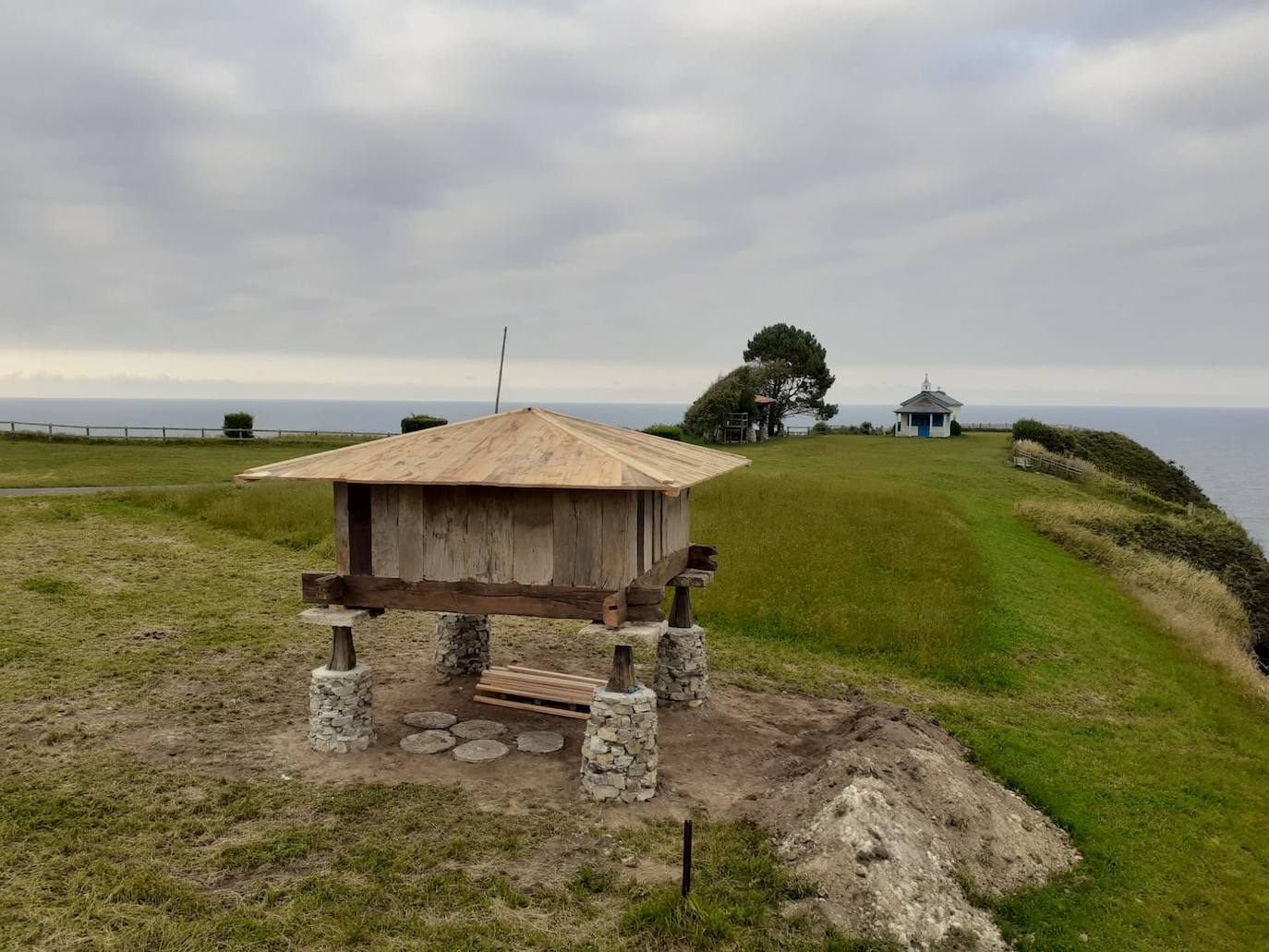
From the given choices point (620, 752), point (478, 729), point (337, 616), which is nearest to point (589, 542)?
point (620, 752)

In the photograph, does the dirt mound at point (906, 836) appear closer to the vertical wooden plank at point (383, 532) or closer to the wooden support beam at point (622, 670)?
the wooden support beam at point (622, 670)

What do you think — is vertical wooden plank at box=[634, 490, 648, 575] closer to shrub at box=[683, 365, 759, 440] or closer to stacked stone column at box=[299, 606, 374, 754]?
stacked stone column at box=[299, 606, 374, 754]

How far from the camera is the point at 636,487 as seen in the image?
9961 mm

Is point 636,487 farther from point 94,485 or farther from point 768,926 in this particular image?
point 94,485

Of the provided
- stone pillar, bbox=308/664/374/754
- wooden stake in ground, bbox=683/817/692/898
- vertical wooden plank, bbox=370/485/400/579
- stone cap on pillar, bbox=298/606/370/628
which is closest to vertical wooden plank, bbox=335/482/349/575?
vertical wooden plank, bbox=370/485/400/579

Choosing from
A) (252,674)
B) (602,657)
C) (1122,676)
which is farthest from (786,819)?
(1122,676)

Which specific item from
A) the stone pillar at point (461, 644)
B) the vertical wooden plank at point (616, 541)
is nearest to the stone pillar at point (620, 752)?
the vertical wooden plank at point (616, 541)

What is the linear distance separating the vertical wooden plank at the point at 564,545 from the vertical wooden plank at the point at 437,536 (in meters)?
1.60

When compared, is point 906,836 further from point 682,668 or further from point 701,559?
point 701,559

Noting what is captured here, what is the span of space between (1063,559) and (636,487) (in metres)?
24.5

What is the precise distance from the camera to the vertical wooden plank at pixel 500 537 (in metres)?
11.5

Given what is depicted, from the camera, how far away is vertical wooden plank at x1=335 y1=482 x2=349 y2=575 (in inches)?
472

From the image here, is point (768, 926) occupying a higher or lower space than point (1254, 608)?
higher

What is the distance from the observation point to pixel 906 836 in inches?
377
